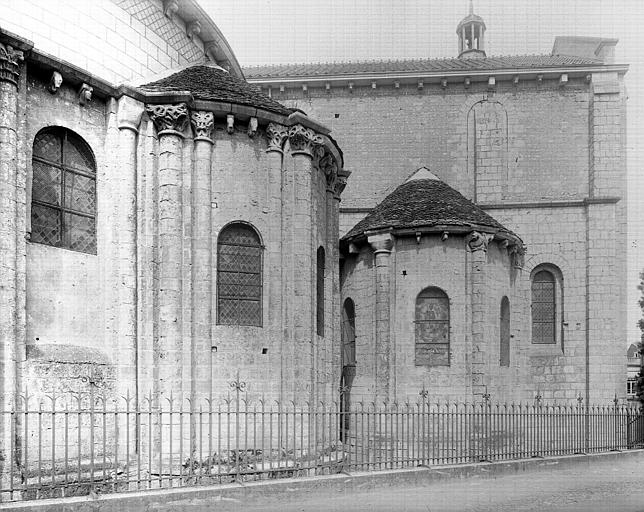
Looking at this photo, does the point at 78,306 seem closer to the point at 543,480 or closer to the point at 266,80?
the point at 543,480

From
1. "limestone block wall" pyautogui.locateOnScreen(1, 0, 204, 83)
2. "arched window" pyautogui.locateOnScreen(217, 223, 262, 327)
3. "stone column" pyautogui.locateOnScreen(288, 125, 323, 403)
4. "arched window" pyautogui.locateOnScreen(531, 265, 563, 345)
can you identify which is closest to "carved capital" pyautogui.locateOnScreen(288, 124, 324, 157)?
"stone column" pyautogui.locateOnScreen(288, 125, 323, 403)

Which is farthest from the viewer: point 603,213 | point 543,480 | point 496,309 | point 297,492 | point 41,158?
point 603,213

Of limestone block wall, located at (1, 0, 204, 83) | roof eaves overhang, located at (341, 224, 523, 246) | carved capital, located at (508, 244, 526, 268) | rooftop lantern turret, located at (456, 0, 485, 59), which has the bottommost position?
carved capital, located at (508, 244, 526, 268)

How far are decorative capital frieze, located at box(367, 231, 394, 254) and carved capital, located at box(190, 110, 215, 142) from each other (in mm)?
6617

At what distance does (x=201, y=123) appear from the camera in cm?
1332

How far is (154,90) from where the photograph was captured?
1305cm

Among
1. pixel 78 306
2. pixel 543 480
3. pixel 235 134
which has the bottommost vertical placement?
pixel 543 480

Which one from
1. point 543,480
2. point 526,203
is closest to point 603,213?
point 526,203

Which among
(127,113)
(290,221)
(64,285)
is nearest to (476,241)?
(290,221)

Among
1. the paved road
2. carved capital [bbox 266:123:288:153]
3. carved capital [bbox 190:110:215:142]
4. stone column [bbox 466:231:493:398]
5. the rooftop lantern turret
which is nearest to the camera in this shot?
the paved road

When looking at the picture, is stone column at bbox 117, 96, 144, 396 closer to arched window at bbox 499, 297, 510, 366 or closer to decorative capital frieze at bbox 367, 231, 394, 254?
decorative capital frieze at bbox 367, 231, 394, 254

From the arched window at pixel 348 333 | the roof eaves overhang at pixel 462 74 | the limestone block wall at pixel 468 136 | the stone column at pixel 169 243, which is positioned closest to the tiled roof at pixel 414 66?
the roof eaves overhang at pixel 462 74

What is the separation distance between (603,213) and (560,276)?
8.14 feet

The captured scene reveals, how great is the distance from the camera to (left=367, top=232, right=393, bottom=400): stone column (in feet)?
59.6
